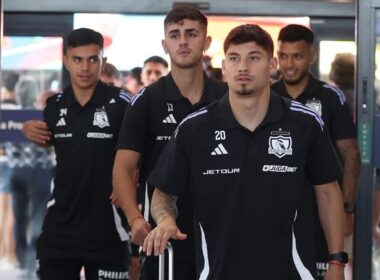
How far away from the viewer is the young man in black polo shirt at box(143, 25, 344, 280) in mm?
4195

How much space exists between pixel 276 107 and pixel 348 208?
186cm

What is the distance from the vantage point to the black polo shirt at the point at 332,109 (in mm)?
5863

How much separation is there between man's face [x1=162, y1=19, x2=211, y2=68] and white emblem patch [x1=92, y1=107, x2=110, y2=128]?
762 mm

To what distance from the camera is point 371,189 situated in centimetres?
679

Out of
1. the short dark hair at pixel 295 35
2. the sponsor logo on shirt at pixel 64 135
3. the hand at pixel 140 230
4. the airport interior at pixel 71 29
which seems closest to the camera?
the hand at pixel 140 230

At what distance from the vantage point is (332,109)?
232 inches

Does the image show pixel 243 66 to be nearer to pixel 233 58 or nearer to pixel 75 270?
pixel 233 58

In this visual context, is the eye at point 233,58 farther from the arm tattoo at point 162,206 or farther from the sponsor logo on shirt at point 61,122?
the sponsor logo on shirt at point 61,122

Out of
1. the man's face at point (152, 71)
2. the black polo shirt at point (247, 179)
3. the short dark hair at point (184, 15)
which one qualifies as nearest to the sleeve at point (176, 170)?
the black polo shirt at point (247, 179)

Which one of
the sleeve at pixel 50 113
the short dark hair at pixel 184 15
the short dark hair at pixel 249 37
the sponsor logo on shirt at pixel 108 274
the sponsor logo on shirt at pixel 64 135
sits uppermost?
the short dark hair at pixel 184 15

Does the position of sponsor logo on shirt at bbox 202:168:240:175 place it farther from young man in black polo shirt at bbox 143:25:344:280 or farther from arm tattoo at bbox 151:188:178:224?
arm tattoo at bbox 151:188:178:224

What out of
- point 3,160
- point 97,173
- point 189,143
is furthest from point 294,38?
point 3,160

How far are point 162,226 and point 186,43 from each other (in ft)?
4.43

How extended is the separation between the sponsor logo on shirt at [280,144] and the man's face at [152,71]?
10.4ft
